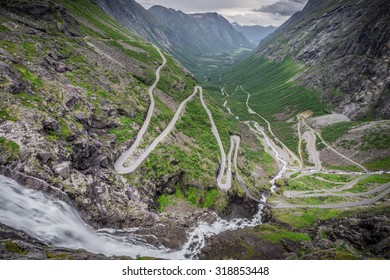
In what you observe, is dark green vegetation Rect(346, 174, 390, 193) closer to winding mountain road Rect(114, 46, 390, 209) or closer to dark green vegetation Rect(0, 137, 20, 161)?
winding mountain road Rect(114, 46, 390, 209)

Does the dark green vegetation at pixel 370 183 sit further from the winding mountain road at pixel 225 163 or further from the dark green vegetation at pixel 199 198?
the dark green vegetation at pixel 199 198

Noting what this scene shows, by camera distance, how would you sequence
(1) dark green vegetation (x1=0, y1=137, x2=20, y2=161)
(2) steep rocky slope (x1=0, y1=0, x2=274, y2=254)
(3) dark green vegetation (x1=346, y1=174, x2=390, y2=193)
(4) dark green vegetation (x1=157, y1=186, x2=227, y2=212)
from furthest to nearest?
1. (3) dark green vegetation (x1=346, y1=174, x2=390, y2=193)
2. (4) dark green vegetation (x1=157, y1=186, x2=227, y2=212)
3. (2) steep rocky slope (x1=0, y1=0, x2=274, y2=254)
4. (1) dark green vegetation (x1=0, y1=137, x2=20, y2=161)

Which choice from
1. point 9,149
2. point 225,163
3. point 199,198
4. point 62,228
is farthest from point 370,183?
point 9,149

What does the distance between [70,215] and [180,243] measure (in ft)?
71.7

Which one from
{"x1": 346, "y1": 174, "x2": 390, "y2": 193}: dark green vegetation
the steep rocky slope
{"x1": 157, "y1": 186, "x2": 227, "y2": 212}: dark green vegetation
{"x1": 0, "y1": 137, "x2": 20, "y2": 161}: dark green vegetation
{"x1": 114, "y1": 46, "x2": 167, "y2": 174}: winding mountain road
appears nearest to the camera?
{"x1": 0, "y1": 137, "x2": 20, "y2": 161}: dark green vegetation

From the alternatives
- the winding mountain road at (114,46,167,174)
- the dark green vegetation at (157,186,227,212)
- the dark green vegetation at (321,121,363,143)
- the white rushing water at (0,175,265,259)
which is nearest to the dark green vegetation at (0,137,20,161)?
the white rushing water at (0,175,265,259)

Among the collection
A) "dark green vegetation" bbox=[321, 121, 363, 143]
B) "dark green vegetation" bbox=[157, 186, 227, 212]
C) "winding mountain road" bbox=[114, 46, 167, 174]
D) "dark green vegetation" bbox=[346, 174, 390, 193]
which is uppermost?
"dark green vegetation" bbox=[321, 121, 363, 143]

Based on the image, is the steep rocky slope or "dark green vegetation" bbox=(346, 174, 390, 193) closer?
the steep rocky slope

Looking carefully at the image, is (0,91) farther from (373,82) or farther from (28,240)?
(373,82)

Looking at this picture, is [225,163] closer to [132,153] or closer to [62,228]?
[132,153]

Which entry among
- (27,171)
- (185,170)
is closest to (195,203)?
(185,170)

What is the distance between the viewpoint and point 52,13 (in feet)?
432

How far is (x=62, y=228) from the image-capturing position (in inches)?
1752

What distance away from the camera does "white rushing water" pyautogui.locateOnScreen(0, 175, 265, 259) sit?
40.6m
